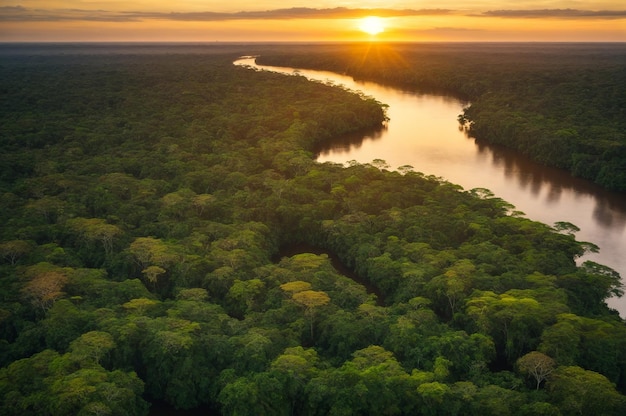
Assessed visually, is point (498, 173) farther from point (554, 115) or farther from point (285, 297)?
point (285, 297)

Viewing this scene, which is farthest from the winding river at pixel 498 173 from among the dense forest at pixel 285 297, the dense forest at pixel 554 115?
the dense forest at pixel 285 297

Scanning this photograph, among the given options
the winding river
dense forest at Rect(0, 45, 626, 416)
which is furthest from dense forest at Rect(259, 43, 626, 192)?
dense forest at Rect(0, 45, 626, 416)

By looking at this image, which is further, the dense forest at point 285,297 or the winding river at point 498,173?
the winding river at point 498,173

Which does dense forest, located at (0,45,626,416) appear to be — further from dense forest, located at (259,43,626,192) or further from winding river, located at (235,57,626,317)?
dense forest, located at (259,43,626,192)

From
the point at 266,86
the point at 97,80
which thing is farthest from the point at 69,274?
the point at 97,80

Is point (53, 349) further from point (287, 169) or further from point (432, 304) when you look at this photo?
point (287, 169)

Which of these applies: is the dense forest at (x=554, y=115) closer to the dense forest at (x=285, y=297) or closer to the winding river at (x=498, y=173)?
the winding river at (x=498, y=173)
